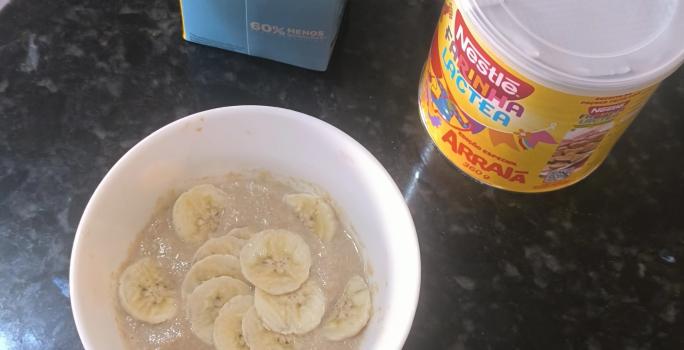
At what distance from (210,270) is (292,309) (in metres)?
0.11

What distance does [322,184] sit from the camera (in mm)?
861

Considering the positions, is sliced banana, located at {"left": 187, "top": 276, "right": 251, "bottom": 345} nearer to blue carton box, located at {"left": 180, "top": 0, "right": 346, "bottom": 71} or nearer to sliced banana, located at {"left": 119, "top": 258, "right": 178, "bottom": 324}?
sliced banana, located at {"left": 119, "top": 258, "right": 178, "bottom": 324}

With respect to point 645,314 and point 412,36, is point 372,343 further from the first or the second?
point 412,36

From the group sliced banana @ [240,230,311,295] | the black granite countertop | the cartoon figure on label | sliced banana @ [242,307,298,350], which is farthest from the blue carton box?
sliced banana @ [242,307,298,350]

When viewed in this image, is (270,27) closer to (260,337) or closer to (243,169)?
(243,169)

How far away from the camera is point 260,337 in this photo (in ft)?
2.51

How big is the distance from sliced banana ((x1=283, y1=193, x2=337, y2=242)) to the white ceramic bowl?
2 cm

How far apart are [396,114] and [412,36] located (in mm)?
143

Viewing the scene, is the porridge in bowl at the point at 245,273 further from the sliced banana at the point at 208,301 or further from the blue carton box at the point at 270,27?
the blue carton box at the point at 270,27

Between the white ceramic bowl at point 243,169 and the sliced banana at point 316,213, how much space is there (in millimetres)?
18

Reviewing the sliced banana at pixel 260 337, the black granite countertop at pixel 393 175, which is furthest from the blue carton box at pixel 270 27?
the sliced banana at pixel 260 337

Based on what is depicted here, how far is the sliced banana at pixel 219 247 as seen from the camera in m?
0.83

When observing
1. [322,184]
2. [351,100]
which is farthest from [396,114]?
[322,184]

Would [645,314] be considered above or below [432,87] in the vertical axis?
below
